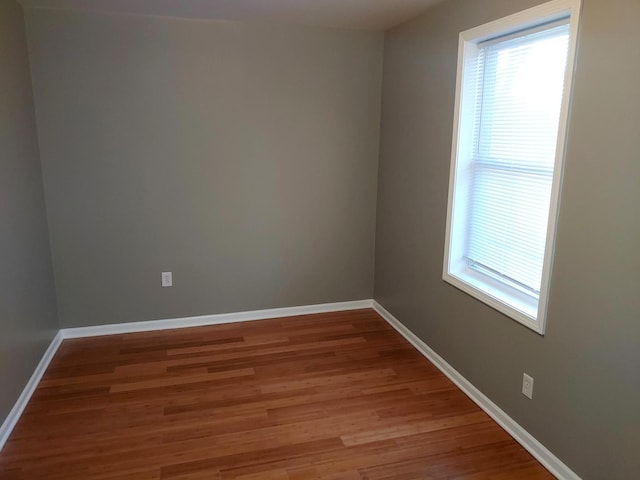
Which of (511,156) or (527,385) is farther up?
(511,156)

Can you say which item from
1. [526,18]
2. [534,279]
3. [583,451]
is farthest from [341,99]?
[583,451]

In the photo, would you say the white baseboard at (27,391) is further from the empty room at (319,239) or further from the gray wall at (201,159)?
the gray wall at (201,159)

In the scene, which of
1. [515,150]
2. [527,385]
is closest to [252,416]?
[527,385]

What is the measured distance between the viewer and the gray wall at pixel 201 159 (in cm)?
325

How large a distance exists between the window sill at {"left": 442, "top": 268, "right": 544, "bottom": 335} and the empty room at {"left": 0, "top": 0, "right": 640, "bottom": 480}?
20mm

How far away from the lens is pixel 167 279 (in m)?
3.68

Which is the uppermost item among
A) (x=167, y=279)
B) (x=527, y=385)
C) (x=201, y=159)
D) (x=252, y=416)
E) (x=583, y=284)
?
(x=201, y=159)

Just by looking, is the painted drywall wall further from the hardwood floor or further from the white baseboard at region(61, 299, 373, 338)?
the white baseboard at region(61, 299, 373, 338)

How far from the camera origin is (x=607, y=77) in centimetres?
182

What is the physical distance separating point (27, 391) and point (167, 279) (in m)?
1.21

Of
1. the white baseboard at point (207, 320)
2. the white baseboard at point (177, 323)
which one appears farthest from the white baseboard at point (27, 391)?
the white baseboard at point (207, 320)

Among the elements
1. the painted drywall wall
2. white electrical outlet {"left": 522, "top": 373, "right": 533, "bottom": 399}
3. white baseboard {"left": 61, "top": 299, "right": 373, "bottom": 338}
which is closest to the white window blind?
the painted drywall wall

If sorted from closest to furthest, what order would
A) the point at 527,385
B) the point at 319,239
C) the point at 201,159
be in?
1. the point at 527,385
2. the point at 201,159
3. the point at 319,239

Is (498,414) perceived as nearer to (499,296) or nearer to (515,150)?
(499,296)
